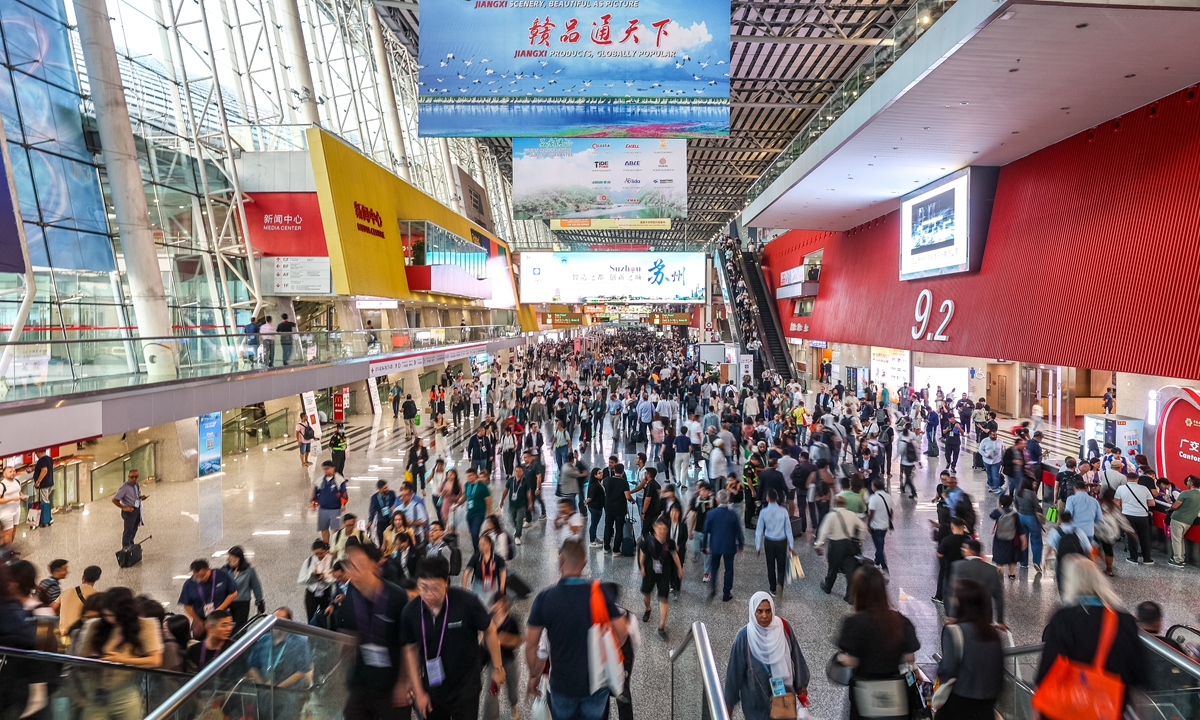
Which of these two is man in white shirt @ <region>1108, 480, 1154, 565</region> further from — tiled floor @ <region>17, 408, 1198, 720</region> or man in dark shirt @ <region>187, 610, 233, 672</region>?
man in dark shirt @ <region>187, 610, 233, 672</region>

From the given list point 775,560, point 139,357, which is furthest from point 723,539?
point 139,357

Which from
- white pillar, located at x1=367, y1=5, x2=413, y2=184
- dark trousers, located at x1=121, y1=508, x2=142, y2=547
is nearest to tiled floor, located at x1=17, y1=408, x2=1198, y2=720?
dark trousers, located at x1=121, y1=508, x2=142, y2=547

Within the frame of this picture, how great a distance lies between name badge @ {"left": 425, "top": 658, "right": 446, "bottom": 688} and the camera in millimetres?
3203

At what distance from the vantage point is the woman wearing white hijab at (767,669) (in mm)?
3496

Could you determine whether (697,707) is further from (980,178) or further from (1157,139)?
(980,178)

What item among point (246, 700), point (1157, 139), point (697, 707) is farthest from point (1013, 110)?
point (246, 700)

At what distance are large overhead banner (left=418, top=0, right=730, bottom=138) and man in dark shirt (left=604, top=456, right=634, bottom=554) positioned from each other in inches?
201

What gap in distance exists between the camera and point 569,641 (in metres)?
3.28

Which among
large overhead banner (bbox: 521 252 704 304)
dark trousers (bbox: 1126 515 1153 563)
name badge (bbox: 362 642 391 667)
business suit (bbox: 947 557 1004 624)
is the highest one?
large overhead banner (bbox: 521 252 704 304)

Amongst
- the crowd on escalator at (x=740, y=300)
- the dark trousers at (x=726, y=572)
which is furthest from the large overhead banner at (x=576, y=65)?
the crowd on escalator at (x=740, y=300)

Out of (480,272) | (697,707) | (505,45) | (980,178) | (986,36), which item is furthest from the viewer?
(480,272)

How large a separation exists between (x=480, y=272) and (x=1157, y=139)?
26559 mm

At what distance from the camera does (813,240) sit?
94.3 feet

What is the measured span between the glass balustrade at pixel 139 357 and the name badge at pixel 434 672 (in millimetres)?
6410
